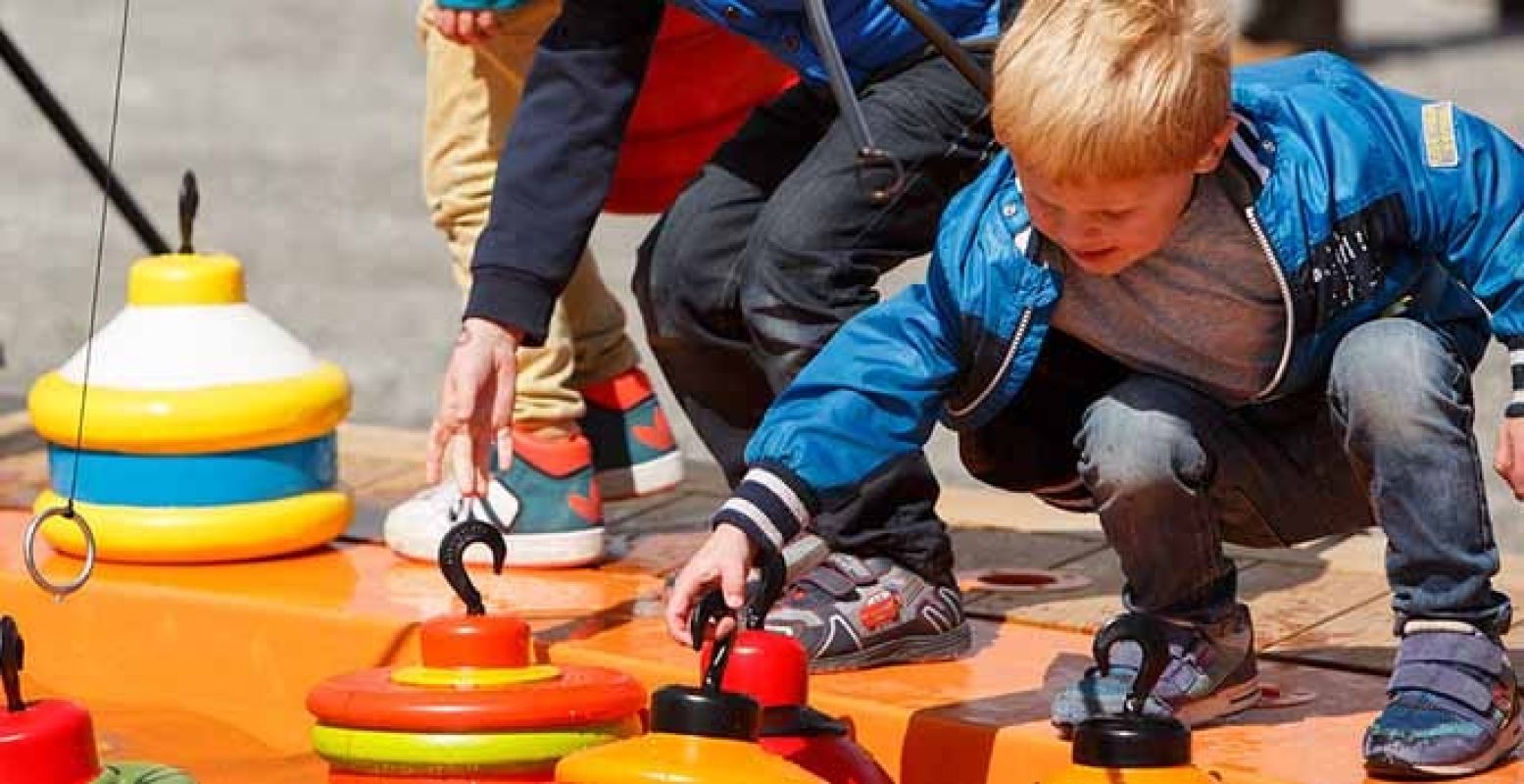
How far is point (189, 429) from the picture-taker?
11.8ft

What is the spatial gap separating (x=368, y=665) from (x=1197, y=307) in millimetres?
1103

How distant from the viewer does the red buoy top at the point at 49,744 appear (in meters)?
2.49

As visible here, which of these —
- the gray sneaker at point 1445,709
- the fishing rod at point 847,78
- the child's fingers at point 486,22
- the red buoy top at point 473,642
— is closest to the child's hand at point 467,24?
the child's fingers at point 486,22

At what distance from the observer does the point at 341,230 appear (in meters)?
7.74

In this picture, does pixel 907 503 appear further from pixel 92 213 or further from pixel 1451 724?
pixel 92 213

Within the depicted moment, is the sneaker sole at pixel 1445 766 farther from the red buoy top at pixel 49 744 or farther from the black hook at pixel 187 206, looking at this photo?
the black hook at pixel 187 206

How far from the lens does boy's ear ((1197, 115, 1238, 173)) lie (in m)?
2.58

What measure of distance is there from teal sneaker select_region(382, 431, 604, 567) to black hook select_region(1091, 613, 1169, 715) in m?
1.10

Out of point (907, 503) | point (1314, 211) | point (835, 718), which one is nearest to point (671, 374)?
point (907, 503)

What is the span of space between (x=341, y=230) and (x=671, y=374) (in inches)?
173

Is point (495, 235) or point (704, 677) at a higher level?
point (495, 235)

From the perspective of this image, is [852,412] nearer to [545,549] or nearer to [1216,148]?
[1216,148]

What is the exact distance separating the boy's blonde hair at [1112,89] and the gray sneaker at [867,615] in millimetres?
727

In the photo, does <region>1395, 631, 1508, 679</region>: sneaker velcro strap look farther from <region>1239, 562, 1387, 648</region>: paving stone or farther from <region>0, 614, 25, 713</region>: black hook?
<region>0, 614, 25, 713</region>: black hook
